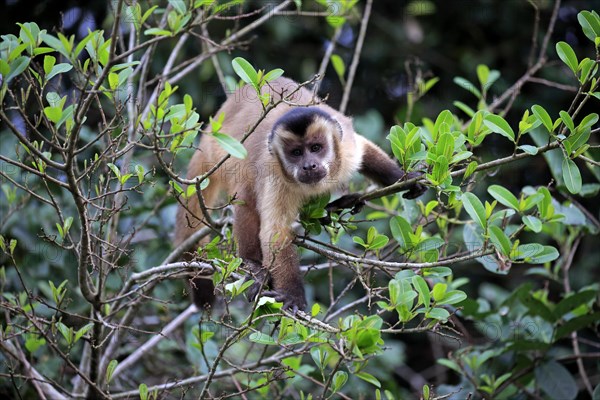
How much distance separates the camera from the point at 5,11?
21.4ft

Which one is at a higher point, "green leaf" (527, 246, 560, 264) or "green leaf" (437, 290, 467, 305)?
"green leaf" (527, 246, 560, 264)

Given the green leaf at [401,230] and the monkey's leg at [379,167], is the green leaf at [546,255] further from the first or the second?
the monkey's leg at [379,167]

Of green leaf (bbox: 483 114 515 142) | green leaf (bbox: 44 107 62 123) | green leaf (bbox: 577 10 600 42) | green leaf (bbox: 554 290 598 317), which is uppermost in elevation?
green leaf (bbox: 44 107 62 123)

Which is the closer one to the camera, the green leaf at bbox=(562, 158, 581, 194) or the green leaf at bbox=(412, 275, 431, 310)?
the green leaf at bbox=(412, 275, 431, 310)

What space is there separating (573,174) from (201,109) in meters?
4.72

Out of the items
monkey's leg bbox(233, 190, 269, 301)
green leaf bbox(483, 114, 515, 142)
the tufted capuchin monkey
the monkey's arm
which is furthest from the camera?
monkey's leg bbox(233, 190, 269, 301)

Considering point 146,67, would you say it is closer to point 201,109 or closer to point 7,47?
point 7,47

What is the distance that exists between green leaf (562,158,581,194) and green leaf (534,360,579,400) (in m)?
1.79

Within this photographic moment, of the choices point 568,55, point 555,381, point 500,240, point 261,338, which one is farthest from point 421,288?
point 555,381

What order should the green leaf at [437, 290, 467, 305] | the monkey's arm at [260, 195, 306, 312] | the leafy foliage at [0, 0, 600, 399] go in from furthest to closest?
the monkey's arm at [260, 195, 306, 312] < the green leaf at [437, 290, 467, 305] < the leafy foliage at [0, 0, 600, 399]

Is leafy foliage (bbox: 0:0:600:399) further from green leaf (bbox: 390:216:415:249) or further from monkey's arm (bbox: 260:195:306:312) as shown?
monkey's arm (bbox: 260:195:306:312)

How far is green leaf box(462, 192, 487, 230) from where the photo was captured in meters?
3.07

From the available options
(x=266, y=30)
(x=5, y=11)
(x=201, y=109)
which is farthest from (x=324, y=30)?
(x=5, y=11)

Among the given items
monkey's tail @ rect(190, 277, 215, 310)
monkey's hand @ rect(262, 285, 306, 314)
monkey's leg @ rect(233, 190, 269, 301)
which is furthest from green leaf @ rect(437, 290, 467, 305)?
monkey's tail @ rect(190, 277, 215, 310)
